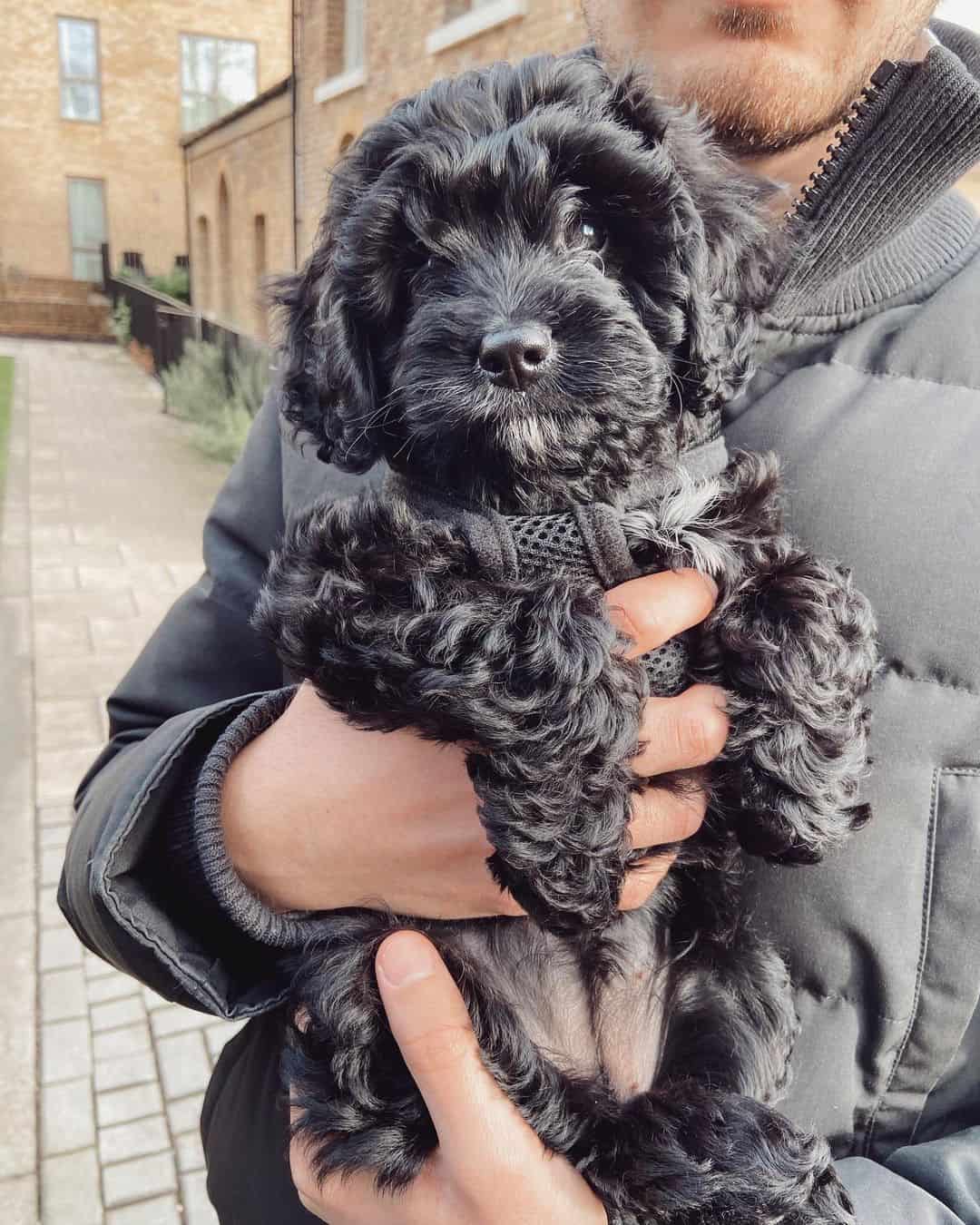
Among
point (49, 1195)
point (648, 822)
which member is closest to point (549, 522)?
point (648, 822)

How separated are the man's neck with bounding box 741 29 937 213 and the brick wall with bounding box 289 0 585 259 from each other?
304 cm

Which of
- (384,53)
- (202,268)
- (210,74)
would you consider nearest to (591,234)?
(384,53)

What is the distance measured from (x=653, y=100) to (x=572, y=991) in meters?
1.34

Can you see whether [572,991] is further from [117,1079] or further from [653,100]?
[117,1079]

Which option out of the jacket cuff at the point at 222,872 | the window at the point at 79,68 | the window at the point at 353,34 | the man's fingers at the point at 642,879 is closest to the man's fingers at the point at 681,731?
the man's fingers at the point at 642,879

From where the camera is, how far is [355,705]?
1.32 m

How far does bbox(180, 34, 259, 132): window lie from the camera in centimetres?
2864

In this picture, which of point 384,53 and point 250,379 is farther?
point 250,379

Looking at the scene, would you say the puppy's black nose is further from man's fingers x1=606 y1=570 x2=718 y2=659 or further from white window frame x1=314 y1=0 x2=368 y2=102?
white window frame x1=314 y1=0 x2=368 y2=102

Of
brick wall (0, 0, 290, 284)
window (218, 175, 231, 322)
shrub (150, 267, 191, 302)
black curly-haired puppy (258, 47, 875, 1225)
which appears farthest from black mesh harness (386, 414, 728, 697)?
brick wall (0, 0, 290, 284)

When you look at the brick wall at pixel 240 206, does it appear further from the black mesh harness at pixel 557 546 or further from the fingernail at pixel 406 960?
the fingernail at pixel 406 960

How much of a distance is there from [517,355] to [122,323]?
24684 millimetres

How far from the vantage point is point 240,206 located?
18938 mm

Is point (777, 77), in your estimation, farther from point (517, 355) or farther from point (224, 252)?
point (224, 252)
